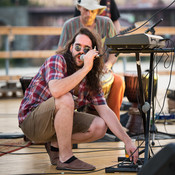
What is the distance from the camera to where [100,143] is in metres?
3.46

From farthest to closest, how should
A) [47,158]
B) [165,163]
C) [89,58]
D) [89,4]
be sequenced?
1. [89,4]
2. [47,158]
3. [89,58]
4. [165,163]

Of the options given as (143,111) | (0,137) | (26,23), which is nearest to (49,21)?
(26,23)

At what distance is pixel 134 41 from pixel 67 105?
1.89 ft

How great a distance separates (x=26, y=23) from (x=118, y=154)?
14992mm

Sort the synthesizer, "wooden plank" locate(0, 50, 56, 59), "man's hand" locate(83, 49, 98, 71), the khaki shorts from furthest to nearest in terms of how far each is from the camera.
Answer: "wooden plank" locate(0, 50, 56, 59) < the khaki shorts < "man's hand" locate(83, 49, 98, 71) < the synthesizer

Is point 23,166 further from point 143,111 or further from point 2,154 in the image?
point 143,111

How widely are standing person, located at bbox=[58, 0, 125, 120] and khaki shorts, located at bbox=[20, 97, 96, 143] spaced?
856mm

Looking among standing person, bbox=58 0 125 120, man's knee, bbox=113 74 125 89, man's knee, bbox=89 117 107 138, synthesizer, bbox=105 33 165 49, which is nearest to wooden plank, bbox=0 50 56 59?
standing person, bbox=58 0 125 120

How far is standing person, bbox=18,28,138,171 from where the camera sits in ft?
8.23

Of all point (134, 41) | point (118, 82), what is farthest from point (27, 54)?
point (134, 41)

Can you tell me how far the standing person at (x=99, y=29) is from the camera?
11.8 ft

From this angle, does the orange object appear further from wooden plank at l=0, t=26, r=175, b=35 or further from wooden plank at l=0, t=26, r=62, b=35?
wooden plank at l=0, t=26, r=62, b=35

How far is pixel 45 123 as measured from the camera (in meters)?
2.59

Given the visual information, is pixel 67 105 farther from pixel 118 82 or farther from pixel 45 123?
pixel 118 82
